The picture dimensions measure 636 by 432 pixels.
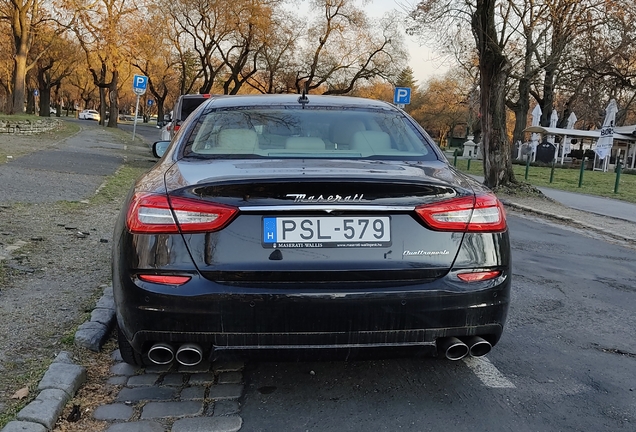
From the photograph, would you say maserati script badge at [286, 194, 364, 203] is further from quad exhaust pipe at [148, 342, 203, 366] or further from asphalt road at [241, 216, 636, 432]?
asphalt road at [241, 216, 636, 432]

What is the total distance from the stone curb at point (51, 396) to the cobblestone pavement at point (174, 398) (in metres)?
0.17

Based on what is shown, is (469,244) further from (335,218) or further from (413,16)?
(413,16)

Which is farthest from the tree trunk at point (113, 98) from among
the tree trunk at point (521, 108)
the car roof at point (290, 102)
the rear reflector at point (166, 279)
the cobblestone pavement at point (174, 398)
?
the rear reflector at point (166, 279)

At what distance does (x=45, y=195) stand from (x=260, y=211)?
7751 mm

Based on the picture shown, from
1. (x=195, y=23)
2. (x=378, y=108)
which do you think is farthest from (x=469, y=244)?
(x=195, y=23)

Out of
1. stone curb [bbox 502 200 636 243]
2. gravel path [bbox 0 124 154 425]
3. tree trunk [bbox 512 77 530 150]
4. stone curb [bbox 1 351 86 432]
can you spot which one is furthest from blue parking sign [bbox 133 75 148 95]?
stone curb [bbox 1 351 86 432]

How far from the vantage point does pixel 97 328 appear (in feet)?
12.1

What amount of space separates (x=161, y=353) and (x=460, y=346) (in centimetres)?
138

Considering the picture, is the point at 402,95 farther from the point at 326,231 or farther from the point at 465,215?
the point at 326,231

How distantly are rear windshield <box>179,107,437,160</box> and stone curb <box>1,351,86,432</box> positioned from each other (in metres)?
1.30

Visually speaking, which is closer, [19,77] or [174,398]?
[174,398]

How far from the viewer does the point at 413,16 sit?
18500 millimetres

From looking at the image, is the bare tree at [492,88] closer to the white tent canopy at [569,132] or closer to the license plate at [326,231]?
the license plate at [326,231]

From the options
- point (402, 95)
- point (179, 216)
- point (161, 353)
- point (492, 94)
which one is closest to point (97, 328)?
point (161, 353)
